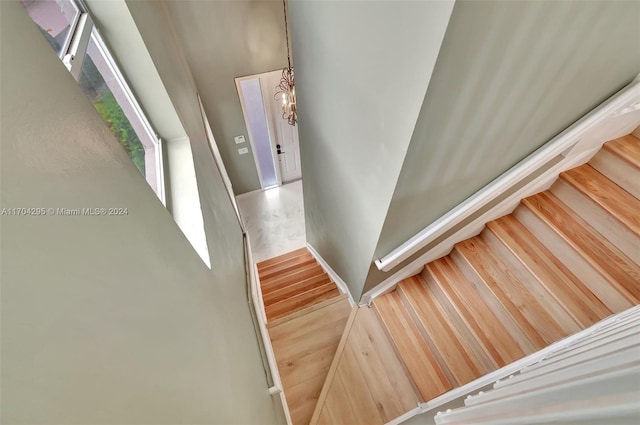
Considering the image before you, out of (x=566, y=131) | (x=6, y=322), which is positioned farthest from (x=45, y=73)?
(x=566, y=131)

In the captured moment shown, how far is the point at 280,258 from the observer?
14.3 feet

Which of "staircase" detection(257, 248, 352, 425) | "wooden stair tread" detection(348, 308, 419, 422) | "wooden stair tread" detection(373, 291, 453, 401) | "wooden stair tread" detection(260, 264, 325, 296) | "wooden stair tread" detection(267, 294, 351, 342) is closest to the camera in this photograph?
"wooden stair tread" detection(373, 291, 453, 401)

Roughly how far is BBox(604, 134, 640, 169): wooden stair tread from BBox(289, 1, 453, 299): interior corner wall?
132cm

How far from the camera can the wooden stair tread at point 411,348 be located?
185cm

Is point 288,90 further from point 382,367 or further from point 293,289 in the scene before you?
point 382,367

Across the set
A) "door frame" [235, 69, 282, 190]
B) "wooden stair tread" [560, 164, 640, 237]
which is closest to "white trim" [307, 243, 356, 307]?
"door frame" [235, 69, 282, 190]

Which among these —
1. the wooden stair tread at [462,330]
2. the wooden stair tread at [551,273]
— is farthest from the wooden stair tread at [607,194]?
the wooden stair tread at [462,330]

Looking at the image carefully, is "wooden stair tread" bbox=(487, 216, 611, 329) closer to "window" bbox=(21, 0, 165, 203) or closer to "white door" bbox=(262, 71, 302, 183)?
"window" bbox=(21, 0, 165, 203)

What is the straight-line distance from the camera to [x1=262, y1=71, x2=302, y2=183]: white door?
4.13m

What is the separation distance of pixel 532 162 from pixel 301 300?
8.54 ft

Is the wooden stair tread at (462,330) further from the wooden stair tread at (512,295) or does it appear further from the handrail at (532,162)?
the handrail at (532,162)

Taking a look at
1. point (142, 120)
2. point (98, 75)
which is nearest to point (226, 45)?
point (142, 120)

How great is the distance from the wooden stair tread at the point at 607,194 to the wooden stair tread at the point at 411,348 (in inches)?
54.4

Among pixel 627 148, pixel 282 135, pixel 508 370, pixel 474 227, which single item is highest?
pixel 282 135
